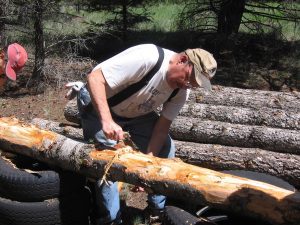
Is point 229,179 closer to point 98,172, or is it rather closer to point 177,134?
point 98,172

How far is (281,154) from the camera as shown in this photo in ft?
20.8

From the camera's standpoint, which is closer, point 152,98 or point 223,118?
point 152,98

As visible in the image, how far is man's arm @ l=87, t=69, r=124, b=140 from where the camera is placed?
4.29 m

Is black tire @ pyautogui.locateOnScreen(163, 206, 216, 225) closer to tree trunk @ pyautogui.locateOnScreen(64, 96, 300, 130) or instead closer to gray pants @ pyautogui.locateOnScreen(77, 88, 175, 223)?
gray pants @ pyautogui.locateOnScreen(77, 88, 175, 223)

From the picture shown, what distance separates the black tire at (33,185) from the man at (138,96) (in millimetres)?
315

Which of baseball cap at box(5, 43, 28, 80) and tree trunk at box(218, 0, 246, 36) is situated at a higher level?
tree trunk at box(218, 0, 246, 36)

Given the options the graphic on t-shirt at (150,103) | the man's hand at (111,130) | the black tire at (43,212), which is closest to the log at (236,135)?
the graphic on t-shirt at (150,103)

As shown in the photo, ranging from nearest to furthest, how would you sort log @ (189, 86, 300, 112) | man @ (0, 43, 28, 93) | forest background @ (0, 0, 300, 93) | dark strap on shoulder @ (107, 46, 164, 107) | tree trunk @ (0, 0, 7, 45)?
dark strap on shoulder @ (107, 46, 164, 107) < man @ (0, 43, 28, 93) < log @ (189, 86, 300, 112) < tree trunk @ (0, 0, 7, 45) < forest background @ (0, 0, 300, 93)

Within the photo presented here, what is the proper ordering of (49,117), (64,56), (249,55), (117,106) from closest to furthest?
(117,106), (49,117), (64,56), (249,55)

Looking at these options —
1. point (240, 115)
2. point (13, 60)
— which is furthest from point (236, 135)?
point (13, 60)

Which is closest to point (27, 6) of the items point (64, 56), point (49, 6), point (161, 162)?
point (49, 6)

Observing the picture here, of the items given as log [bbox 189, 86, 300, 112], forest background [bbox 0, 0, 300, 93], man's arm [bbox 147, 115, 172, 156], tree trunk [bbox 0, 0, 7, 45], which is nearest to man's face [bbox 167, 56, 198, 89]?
man's arm [bbox 147, 115, 172, 156]

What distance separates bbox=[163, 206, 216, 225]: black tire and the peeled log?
134 inches

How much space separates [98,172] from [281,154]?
8.71 feet
